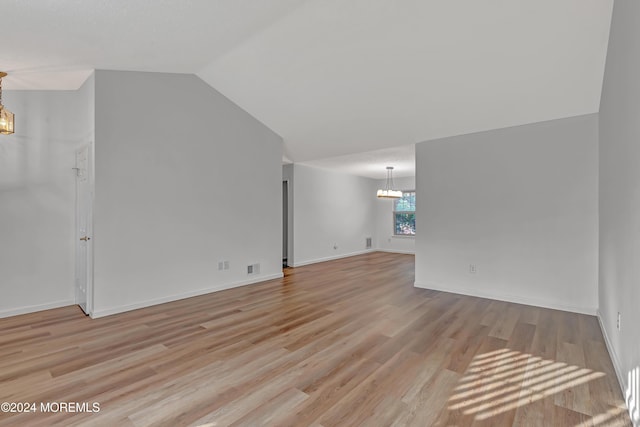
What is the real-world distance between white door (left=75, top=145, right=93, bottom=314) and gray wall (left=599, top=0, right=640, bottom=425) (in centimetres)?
482

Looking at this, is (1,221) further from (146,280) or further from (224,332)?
(224,332)

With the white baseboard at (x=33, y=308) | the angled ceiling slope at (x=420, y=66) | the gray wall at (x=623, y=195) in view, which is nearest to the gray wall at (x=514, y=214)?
the angled ceiling slope at (x=420, y=66)

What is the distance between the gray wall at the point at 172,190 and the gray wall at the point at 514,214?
9.39 ft

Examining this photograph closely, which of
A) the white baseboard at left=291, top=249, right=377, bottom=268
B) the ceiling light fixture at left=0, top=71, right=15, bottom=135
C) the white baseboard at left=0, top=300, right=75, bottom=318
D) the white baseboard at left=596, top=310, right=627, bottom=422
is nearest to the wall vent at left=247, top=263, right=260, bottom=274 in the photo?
the white baseboard at left=291, top=249, right=377, bottom=268

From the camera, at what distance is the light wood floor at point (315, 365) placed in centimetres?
184

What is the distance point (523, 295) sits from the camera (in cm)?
402

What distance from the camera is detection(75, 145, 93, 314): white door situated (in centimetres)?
362

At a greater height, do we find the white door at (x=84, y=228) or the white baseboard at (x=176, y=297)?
the white door at (x=84, y=228)

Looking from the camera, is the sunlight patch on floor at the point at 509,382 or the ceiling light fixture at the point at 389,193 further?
the ceiling light fixture at the point at 389,193

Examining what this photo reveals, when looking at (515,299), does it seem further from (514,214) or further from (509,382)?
(509,382)

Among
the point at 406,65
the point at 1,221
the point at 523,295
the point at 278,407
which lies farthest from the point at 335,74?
the point at 1,221

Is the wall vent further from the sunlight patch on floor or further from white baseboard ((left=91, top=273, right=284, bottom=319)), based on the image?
the sunlight patch on floor

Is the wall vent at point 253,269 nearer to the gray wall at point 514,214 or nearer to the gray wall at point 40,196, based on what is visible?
the gray wall at point 40,196

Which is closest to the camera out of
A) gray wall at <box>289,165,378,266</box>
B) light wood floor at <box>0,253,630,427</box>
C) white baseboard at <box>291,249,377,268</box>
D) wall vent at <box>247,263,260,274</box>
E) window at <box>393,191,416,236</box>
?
light wood floor at <box>0,253,630,427</box>
